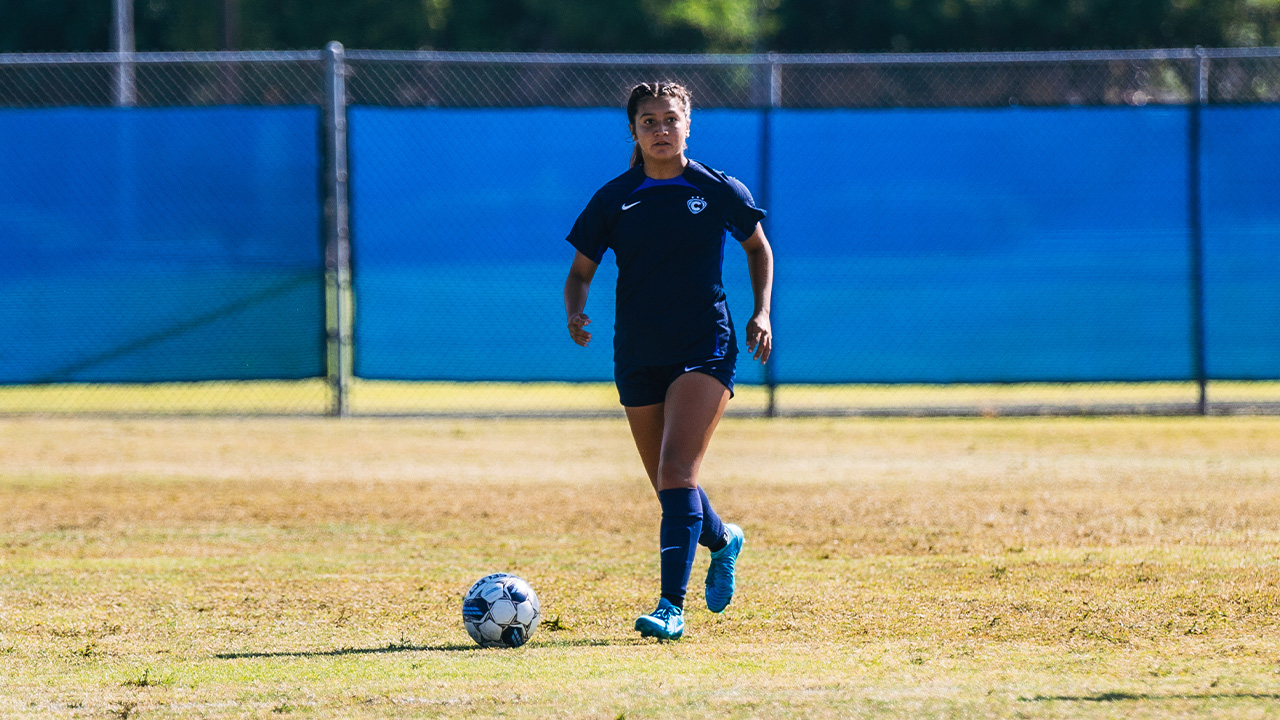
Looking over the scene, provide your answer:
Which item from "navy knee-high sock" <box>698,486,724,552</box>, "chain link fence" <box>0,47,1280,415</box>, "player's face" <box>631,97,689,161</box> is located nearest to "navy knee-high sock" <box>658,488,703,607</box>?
"navy knee-high sock" <box>698,486,724,552</box>

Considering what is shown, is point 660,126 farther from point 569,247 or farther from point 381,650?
point 569,247

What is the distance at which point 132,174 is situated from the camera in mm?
11633

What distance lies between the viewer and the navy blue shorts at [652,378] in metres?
5.19

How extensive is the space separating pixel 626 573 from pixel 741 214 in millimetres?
1805

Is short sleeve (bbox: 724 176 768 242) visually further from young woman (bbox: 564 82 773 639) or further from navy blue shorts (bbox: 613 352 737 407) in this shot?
navy blue shorts (bbox: 613 352 737 407)

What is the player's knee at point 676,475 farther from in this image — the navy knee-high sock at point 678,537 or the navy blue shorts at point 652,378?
the navy blue shorts at point 652,378

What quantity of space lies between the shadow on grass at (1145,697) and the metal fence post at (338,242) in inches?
328

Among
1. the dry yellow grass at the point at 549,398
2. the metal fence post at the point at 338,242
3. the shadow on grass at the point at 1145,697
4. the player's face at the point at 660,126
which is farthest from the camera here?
the dry yellow grass at the point at 549,398

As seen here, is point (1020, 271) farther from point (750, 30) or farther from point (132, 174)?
point (750, 30)

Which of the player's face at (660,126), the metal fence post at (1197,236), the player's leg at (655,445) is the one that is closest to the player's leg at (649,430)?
the player's leg at (655,445)

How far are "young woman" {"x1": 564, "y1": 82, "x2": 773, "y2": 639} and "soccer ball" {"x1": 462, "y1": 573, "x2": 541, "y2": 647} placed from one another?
455mm

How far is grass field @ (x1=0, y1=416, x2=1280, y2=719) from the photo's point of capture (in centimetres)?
420

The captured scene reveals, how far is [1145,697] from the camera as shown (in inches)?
157

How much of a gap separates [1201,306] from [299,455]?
7.28 metres
